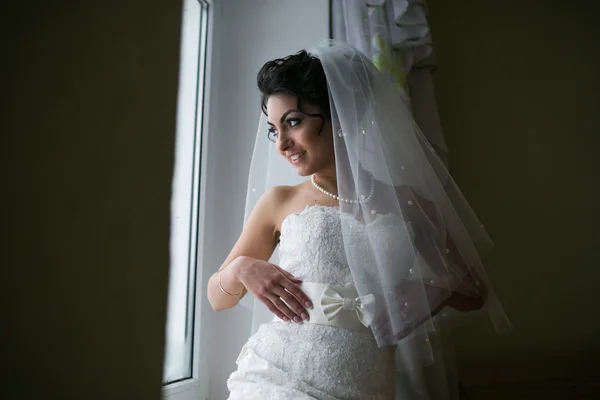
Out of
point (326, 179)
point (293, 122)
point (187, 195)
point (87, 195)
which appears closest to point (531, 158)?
point (326, 179)

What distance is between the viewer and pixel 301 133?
970mm

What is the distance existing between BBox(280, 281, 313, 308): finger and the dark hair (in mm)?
406

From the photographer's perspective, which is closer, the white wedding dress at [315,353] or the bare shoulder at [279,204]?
the white wedding dress at [315,353]

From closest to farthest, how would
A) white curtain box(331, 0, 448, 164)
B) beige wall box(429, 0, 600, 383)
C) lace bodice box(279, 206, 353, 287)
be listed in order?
lace bodice box(279, 206, 353, 287) → white curtain box(331, 0, 448, 164) → beige wall box(429, 0, 600, 383)

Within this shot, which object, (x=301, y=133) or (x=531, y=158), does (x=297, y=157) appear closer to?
→ (x=301, y=133)

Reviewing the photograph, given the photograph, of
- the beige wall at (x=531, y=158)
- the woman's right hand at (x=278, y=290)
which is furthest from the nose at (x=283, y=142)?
the beige wall at (x=531, y=158)

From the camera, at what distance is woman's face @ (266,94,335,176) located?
97 cm

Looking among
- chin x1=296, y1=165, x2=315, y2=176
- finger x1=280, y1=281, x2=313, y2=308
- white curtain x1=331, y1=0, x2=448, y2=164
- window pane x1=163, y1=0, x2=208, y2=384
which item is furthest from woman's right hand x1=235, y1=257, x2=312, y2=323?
white curtain x1=331, y1=0, x2=448, y2=164

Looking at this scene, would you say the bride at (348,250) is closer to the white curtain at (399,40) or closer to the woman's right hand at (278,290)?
the woman's right hand at (278,290)

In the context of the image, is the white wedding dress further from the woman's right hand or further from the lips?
the lips

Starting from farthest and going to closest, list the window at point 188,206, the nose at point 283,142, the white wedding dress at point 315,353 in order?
the window at point 188,206
the nose at point 283,142
the white wedding dress at point 315,353

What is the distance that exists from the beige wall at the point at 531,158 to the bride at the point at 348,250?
1.15 metres

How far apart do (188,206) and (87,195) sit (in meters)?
1.12

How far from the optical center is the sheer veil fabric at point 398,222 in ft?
2.78
